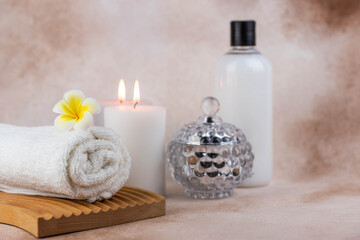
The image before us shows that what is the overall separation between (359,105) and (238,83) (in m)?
0.32

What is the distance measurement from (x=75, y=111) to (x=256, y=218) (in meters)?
0.33

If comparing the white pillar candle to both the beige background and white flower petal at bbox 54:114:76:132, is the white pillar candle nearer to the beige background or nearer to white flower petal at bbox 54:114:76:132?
white flower petal at bbox 54:114:76:132

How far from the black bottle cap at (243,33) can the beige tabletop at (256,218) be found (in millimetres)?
278

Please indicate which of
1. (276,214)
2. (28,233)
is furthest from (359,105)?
(28,233)

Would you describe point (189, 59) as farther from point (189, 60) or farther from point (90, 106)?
point (90, 106)

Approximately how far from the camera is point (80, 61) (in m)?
1.35

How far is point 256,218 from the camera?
975 mm

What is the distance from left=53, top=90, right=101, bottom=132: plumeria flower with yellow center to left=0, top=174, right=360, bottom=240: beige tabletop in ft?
0.55

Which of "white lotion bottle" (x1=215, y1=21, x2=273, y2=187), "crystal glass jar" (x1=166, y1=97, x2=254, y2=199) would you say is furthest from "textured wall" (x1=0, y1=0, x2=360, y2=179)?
"crystal glass jar" (x1=166, y1=97, x2=254, y2=199)

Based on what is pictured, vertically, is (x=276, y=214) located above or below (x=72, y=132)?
below

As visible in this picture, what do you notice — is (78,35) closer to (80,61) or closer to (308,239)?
(80,61)

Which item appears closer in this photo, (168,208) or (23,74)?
(168,208)

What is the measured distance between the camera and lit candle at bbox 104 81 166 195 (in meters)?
1.08

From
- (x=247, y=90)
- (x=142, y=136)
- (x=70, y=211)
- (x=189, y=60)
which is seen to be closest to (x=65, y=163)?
(x=70, y=211)
